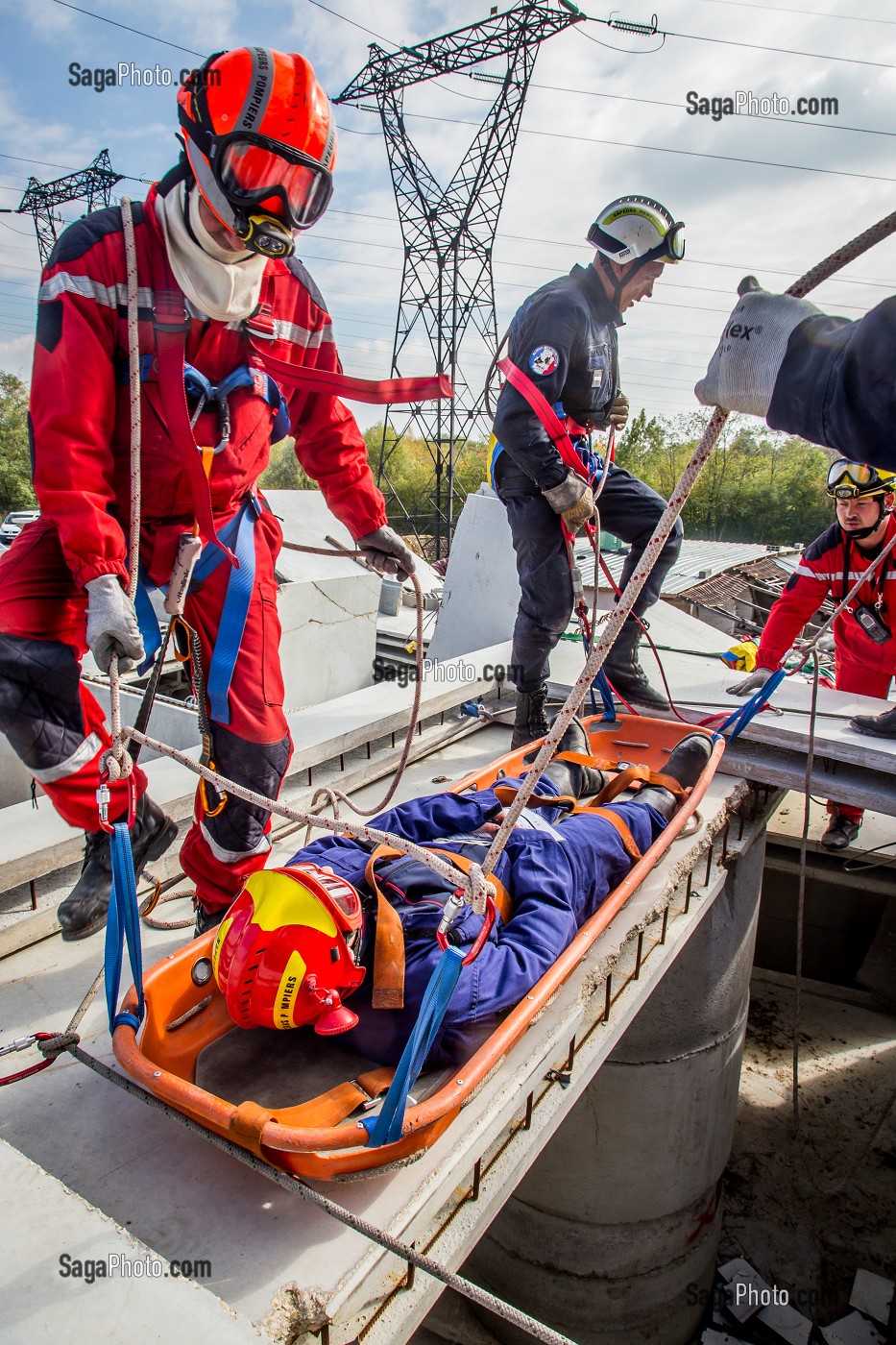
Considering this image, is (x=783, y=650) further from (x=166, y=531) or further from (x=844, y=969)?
(x=844, y=969)

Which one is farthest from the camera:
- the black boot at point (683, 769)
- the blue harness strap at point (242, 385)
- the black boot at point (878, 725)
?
the black boot at point (878, 725)

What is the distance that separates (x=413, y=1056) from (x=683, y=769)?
2.01 meters

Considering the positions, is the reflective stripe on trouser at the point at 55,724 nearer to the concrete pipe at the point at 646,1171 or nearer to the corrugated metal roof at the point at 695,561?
the concrete pipe at the point at 646,1171

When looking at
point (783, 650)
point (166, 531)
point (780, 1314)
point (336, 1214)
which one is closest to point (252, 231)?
point (166, 531)

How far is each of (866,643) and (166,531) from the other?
4030 mm

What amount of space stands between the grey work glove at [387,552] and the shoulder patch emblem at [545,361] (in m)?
0.99

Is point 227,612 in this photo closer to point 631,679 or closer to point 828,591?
point 631,679

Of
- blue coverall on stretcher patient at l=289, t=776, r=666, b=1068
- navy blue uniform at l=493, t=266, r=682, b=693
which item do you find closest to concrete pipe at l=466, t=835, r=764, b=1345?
navy blue uniform at l=493, t=266, r=682, b=693

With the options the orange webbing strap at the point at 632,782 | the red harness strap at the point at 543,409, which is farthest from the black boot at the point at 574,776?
the red harness strap at the point at 543,409

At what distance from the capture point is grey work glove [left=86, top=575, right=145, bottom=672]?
5.83ft

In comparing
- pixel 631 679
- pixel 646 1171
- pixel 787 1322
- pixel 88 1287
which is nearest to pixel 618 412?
pixel 631 679

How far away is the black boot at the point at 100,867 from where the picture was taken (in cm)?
212

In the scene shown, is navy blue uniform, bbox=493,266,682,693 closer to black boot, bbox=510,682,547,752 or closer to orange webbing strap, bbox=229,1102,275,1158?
black boot, bbox=510,682,547,752

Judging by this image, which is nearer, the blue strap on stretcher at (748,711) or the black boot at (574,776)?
the black boot at (574,776)
